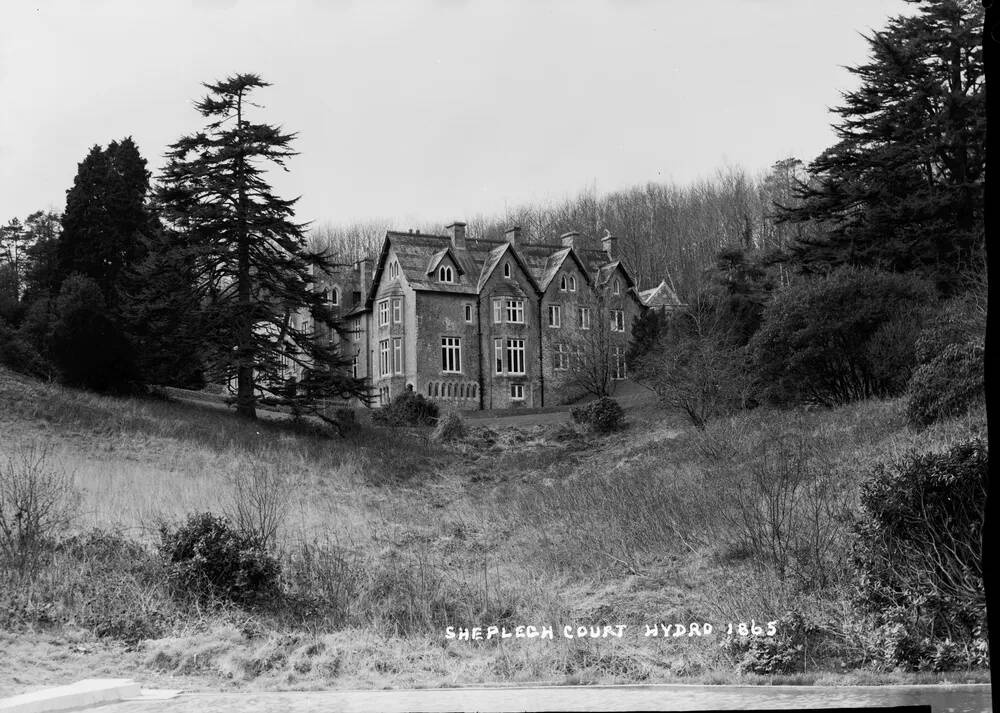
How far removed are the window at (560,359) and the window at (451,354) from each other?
587cm

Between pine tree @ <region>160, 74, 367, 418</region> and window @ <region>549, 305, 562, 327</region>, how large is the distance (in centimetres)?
2238

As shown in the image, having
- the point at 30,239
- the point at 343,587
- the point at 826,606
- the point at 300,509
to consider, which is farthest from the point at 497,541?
the point at 30,239

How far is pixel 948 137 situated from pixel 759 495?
23.4 meters

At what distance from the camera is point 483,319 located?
202 ft

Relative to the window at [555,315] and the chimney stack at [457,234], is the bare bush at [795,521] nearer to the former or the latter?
the window at [555,315]

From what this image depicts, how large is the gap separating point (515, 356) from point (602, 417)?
21467 millimetres

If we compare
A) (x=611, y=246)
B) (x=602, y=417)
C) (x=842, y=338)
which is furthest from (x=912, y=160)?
(x=611, y=246)

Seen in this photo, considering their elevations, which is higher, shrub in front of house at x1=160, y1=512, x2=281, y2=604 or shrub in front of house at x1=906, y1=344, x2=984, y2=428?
shrub in front of house at x1=906, y1=344, x2=984, y2=428

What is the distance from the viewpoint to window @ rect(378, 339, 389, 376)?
61.4 meters

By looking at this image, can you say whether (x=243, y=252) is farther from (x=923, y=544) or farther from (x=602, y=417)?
(x=923, y=544)

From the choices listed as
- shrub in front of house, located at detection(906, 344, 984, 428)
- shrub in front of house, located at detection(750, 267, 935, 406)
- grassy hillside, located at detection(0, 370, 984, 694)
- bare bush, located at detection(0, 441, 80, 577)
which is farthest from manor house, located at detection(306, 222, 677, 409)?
bare bush, located at detection(0, 441, 80, 577)

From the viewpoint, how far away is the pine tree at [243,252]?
41125 mm

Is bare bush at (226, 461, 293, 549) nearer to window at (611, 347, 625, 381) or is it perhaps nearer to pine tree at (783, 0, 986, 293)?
pine tree at (783, 0, 986, 293)

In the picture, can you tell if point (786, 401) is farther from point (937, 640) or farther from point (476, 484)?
point (937, 640)
